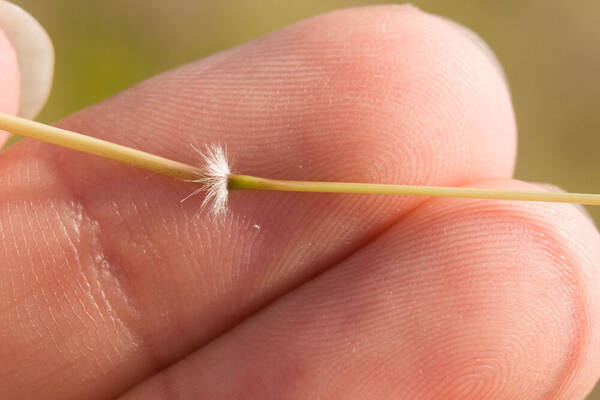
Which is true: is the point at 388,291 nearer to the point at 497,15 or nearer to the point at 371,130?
the point at 371,130

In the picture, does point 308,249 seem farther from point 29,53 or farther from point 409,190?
point 29,53

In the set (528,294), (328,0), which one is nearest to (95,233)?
(528,294)

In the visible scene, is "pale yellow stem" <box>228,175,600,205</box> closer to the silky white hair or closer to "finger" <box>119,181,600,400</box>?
the silky white hair

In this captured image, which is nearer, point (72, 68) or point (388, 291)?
point (388, 291)

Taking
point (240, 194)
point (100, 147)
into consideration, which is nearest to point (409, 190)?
point (240, 194)

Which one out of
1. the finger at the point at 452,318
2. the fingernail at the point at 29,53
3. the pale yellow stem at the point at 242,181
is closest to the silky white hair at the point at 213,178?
the pale yellow stem at the point at 242,181

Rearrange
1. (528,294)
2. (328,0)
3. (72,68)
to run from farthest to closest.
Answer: (328,0), (72,68), (528,294)
